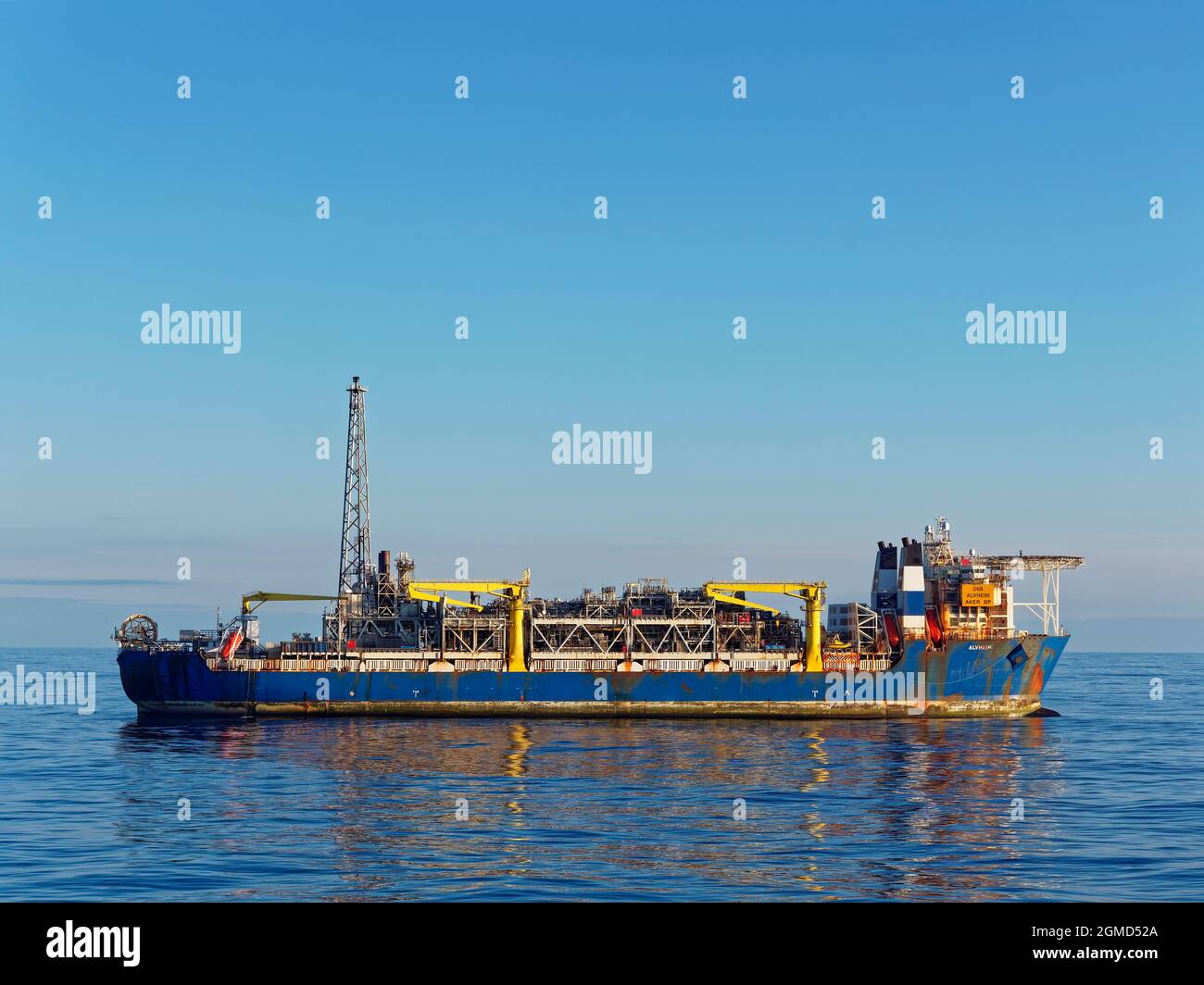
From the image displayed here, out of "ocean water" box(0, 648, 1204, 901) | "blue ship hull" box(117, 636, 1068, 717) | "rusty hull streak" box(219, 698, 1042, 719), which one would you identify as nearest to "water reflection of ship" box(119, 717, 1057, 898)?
"ocean water" box(0, 648, 1204, 901)

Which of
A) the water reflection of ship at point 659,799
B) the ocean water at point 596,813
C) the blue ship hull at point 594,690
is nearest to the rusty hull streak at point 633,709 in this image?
the blue ship hull at point 594,690

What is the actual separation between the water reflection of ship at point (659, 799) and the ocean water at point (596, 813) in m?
0.18

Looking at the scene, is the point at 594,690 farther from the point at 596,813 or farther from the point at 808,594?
the point at 596,813

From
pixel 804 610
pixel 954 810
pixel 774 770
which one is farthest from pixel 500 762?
pixel 804 610

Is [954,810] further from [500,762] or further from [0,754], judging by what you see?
[0,754]

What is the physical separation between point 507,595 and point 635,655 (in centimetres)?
1086

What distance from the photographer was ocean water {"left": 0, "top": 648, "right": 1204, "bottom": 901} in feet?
112

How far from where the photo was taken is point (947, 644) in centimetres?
8500

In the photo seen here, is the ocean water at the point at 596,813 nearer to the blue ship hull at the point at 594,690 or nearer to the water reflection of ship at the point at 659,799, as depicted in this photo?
the water reflection of ship at the point at 659,799

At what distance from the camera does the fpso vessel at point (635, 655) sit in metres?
83.2

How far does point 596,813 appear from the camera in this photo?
149ft

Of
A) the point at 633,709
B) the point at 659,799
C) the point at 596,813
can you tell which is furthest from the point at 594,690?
the point at 596,813
